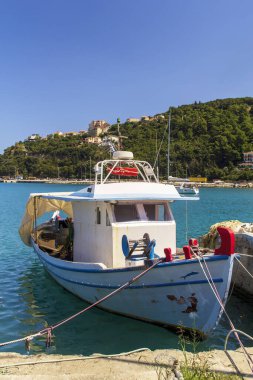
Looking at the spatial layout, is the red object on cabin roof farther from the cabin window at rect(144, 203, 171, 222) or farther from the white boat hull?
the white boat hull

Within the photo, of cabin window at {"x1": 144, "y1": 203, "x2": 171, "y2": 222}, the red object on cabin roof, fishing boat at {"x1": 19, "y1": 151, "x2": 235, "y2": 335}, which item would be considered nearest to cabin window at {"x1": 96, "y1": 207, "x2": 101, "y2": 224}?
fishing boat at {"x1": 19, "y1": 151, "x2": 235, "y2": 335}

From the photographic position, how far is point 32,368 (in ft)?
19.2

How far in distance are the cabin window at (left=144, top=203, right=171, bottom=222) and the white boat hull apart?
243 centimetres

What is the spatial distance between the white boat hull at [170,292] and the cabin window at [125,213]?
5.44 feet

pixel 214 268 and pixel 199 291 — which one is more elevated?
pixel 214 268

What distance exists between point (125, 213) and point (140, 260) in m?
2.10

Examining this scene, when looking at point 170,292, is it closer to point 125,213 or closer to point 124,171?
point 125,213

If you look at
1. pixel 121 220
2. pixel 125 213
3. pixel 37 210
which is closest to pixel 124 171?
pixel 125 213

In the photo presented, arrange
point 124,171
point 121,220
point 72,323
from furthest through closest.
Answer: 1. point 124,171
2. point 121,220
3. point 72,323

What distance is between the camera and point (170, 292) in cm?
875

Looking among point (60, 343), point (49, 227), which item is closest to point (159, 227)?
point (60, 343)

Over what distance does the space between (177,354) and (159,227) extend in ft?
16.5

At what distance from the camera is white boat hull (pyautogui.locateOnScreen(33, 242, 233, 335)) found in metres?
8.08

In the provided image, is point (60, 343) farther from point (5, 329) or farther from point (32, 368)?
point (32, 368)
